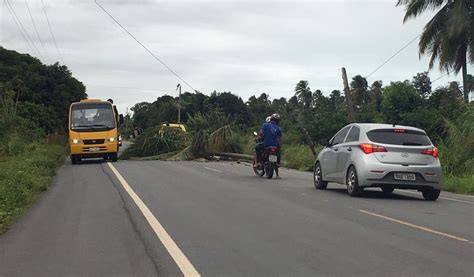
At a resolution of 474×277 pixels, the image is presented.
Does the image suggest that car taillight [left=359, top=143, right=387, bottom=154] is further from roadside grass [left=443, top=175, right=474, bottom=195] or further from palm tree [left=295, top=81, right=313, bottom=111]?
palm tree [left=295, top=81, right=313, bottom=111]

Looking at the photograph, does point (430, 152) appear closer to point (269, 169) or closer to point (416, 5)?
point (269, 169)

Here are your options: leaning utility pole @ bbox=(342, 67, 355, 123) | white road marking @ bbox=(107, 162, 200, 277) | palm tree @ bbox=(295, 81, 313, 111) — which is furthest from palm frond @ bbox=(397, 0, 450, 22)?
palm tree @ bbox=(295, 81, 313, 111)

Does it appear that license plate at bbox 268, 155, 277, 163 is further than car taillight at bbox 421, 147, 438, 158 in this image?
Yes

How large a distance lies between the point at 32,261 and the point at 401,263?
14.0 feet

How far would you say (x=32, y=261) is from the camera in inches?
270

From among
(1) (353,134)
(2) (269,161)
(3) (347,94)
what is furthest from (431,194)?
(3) (347,94)

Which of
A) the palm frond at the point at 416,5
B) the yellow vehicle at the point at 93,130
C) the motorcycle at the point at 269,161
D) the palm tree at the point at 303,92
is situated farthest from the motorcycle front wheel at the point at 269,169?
the palm tree at the point at 303,92

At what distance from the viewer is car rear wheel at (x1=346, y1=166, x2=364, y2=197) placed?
12898 millimetres

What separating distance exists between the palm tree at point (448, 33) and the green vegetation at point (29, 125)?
22788 millimetres

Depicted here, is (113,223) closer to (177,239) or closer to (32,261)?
(177,239)

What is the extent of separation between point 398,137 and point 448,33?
24.0 metres

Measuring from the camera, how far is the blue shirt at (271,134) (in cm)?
1752

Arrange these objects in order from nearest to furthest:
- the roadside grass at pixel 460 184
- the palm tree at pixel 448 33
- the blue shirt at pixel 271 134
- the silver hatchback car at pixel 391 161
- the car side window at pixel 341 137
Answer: the silver hatchback car at pixel 391 161, the car side window at pixel 341 137, the roadside grass at pixel 460 184, the blue shirt at pixel 271 134, the palm tree at pixel 448 33

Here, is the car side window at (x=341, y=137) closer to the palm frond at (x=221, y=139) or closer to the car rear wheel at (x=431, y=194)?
the car rear wheel at (x=431, y=194)
